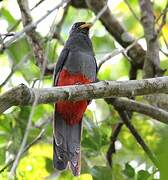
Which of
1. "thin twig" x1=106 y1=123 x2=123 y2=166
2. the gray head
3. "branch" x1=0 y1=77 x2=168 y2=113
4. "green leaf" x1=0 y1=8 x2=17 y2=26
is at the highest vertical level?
"branch" x1=0 y1=77 x2=168 y2=113

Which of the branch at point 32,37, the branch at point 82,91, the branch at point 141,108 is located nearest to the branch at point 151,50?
the branch at point 141,108

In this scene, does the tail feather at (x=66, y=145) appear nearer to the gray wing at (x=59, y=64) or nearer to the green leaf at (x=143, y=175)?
the gray wing at (x=59, y=64)

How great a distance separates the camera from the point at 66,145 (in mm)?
3863

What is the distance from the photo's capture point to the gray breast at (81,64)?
13.5ft

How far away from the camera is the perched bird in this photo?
3709 mm

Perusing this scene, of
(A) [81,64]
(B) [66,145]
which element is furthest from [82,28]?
(B) [66,145]

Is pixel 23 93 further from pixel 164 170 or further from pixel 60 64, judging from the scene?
pixel 60 64

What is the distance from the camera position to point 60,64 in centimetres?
418

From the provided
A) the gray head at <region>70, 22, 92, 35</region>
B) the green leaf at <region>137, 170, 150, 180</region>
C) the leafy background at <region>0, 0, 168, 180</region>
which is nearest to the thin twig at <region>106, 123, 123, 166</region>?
the leafy background at <region>0, 0, 168, 180</region>

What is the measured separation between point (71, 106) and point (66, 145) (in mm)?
349

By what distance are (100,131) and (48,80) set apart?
162 cm

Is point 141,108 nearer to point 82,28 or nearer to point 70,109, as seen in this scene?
point 70,109

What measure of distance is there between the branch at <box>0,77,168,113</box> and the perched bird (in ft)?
3.13

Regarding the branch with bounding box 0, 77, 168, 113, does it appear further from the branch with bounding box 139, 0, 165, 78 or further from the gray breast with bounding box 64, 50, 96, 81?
the gray breast with bounding box 64, 50, 96, 81
